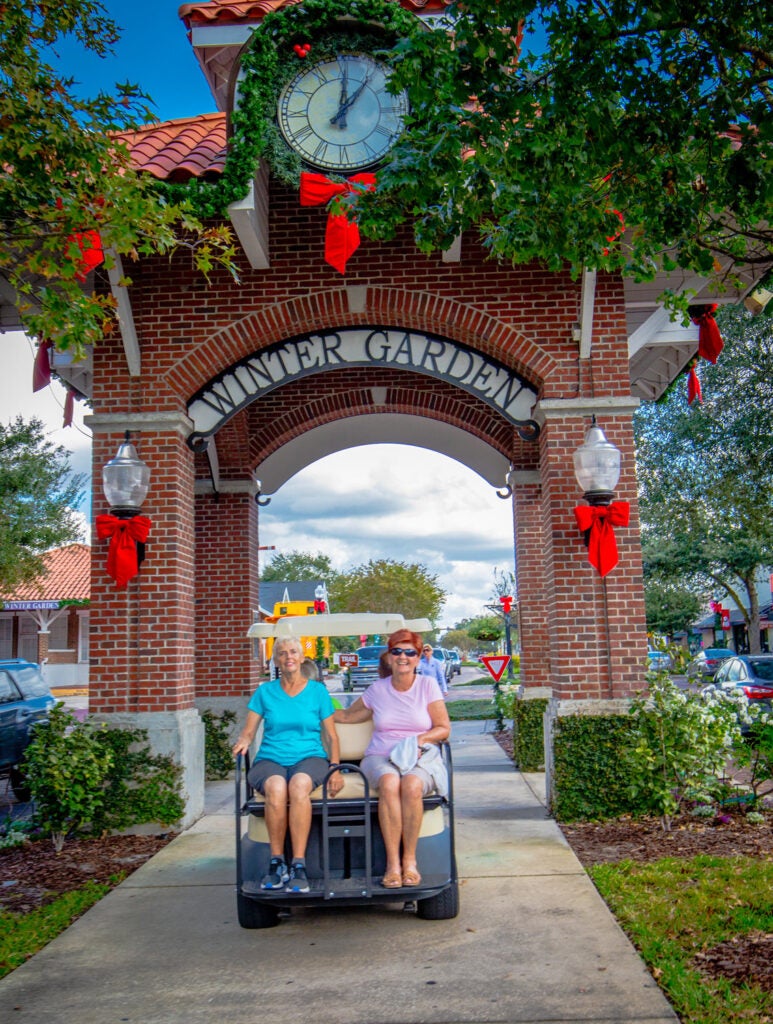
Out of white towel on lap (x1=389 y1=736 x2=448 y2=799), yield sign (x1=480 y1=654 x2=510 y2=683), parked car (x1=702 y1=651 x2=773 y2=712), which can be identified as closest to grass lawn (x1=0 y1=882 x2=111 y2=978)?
white towel on lap (x1=389 y1=736 x2=448 y2=799)

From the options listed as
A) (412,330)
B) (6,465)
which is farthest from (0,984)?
(6,465)

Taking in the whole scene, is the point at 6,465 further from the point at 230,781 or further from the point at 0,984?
the point at 0,984

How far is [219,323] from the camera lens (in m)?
8.98

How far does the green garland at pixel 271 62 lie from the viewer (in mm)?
7918

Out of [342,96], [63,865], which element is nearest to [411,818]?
[63,865]

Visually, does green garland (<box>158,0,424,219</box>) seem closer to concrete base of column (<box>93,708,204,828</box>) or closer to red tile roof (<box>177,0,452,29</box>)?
red tile roof (<box>177,0,452,29</box>)

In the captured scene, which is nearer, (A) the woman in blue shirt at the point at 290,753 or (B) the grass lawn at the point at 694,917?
(B) the grass lawn at the point at 694,917

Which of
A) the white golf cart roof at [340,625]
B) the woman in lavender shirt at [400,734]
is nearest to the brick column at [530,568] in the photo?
the white golf cart roof at [340,625]

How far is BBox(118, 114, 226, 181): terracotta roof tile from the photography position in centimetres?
830

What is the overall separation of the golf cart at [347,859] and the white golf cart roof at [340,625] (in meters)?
1.04

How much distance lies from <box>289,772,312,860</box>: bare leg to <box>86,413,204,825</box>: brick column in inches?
131

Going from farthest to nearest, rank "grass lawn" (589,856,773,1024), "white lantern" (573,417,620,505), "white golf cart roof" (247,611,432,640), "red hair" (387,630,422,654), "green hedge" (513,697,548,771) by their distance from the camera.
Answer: "green hedge" (513,697,548,771) < "white lantern" (573,417,620,505) < "white golf cart roof" (247,611,432,640) < "red hair" (387,630,422,654) < "grass lawn" (589,856,773,1024)

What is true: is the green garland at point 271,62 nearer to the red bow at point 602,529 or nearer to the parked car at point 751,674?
the red bow at point 602,529

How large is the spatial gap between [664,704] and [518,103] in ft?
15.9
